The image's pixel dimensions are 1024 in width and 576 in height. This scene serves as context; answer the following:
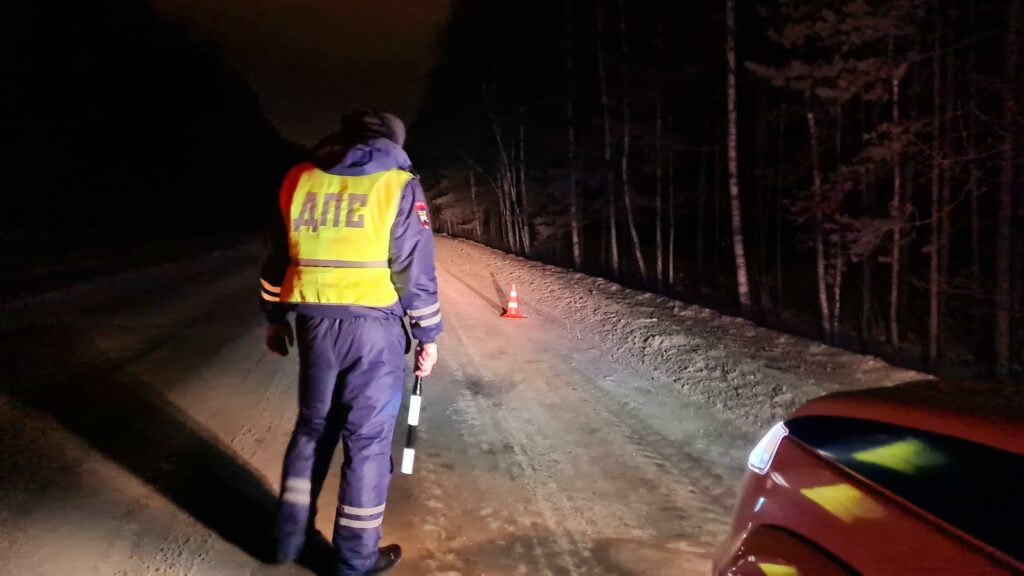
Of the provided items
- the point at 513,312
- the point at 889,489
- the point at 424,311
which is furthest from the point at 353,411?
the point at 513,312

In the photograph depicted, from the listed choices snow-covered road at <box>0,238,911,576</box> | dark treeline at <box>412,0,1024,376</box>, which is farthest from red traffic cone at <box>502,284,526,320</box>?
dark treeline at <box>412,0,1024,376</box>

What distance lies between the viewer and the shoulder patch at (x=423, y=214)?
3.53 meters

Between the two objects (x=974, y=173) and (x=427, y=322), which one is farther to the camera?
(x=974, y=173)

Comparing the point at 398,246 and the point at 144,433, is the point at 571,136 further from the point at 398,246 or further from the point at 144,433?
the point at 398,246

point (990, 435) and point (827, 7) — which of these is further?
point (827, 7)

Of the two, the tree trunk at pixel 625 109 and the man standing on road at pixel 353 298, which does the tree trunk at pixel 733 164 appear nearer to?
the tree trunk at pixel 625 109

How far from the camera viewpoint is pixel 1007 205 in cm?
1114

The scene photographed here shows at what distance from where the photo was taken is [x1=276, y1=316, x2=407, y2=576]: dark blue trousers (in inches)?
137

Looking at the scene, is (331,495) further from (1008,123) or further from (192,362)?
(1008,123)

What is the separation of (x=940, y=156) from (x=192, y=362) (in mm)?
11693

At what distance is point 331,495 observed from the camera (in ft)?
15.4

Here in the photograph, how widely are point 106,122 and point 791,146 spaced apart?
50668mm

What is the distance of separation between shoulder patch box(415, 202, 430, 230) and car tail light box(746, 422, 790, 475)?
1.82 meters

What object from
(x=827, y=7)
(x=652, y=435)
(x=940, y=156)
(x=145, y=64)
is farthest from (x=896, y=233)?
(x=145, y=64)
